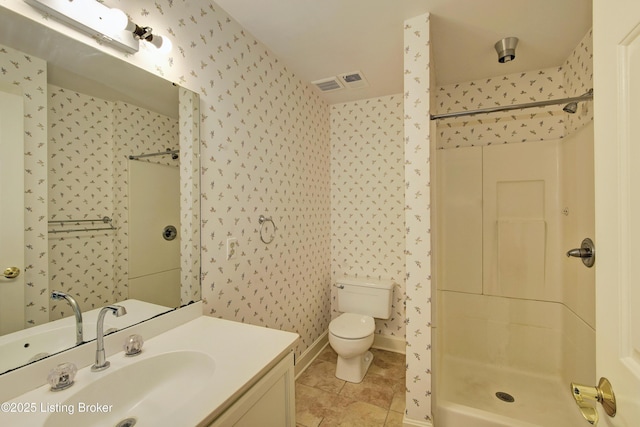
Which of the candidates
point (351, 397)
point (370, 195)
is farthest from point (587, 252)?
point (351, 397)

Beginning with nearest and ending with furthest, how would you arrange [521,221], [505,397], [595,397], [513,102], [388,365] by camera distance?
[595,397] < [505,397] < [521,221] < [513,102] < [388,365]

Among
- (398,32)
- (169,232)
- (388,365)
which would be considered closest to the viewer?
(169,232)

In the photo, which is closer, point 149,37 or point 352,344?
point 149,37

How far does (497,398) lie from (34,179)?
2.62m

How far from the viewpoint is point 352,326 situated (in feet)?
→ 7.29

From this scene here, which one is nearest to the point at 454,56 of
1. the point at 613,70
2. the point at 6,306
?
the point at 613,70

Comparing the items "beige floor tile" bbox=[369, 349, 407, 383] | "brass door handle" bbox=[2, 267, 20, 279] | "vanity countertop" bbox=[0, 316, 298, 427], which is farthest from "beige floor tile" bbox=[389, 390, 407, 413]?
"brass door handle" bbox=[2, 267, 20, 279]

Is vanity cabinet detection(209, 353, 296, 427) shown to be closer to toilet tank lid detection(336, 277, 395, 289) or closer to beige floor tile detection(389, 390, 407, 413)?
beige floor tile detection(389, 390, 407, 413)

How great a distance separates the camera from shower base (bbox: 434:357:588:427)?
158 cm

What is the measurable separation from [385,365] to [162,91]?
2.51 m

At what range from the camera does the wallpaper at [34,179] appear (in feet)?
2.83

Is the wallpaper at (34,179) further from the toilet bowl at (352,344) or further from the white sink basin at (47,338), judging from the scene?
the toilet bowl at (352,344)

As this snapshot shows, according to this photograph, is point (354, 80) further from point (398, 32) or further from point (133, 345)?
Result: point (133, 345)

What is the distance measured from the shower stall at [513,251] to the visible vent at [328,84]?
3.15ft
